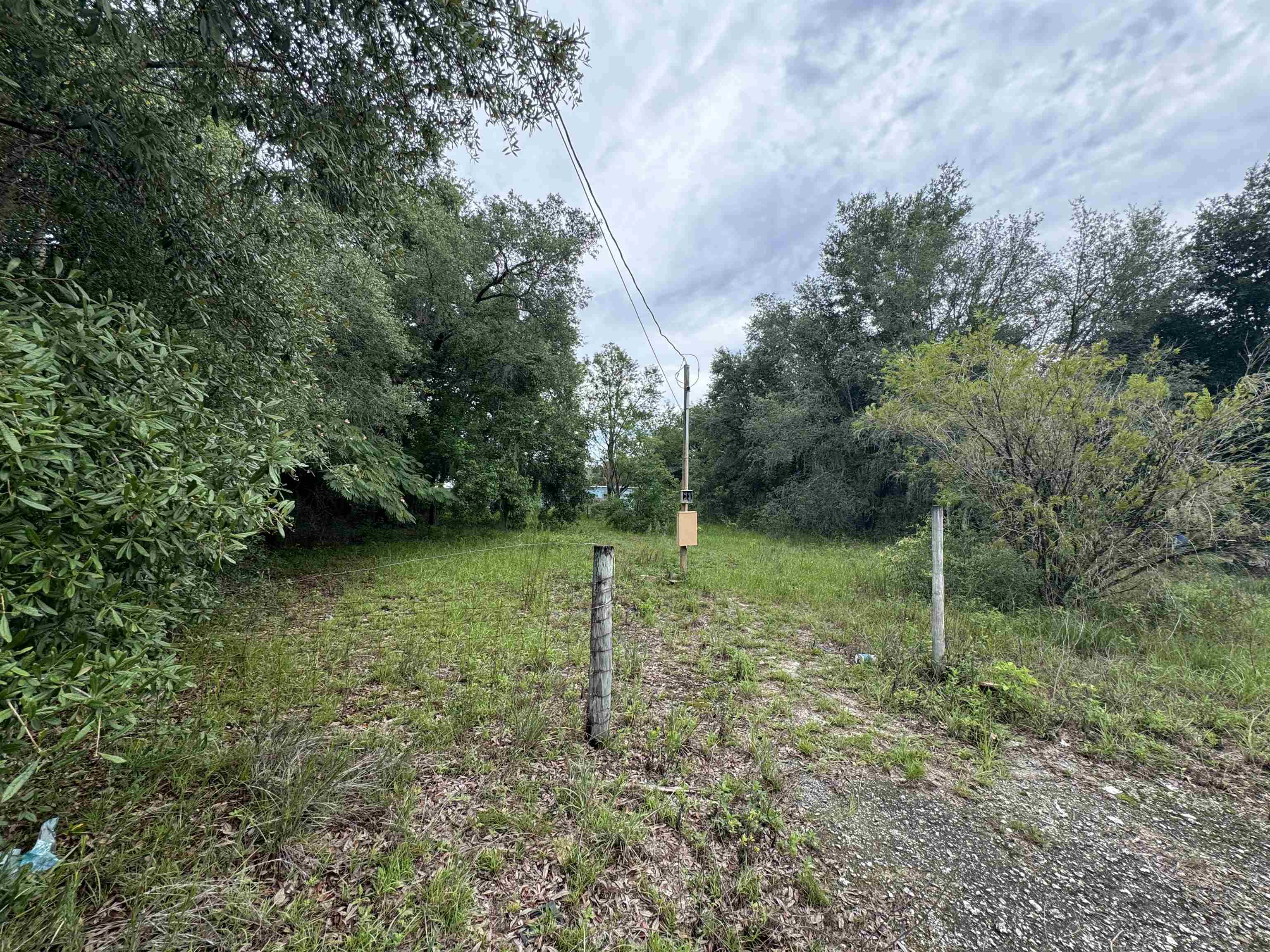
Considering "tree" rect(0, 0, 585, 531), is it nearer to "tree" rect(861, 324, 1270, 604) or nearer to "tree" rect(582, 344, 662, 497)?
"tree" rect(861, 324, 1270, 604)

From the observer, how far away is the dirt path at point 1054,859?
4.83 ft

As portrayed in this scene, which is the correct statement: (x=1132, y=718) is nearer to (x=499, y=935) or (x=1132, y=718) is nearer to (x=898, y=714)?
(x=898, y=714)

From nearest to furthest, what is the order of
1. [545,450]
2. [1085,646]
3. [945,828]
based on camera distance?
[945,828], [1085,646], [545,450]

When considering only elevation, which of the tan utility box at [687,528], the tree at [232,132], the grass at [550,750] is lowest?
the grass at [550,750]

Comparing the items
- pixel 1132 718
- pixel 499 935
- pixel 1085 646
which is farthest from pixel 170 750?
pixel 1085 646

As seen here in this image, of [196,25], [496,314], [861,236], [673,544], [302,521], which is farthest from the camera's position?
[861,236]

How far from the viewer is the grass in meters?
1.41

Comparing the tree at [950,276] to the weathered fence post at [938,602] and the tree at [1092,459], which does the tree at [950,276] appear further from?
the weathered fence post at [938,602]

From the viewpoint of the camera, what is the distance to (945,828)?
1.92 meters

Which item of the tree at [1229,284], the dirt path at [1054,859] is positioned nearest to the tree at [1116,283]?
the tree at [1229,284]

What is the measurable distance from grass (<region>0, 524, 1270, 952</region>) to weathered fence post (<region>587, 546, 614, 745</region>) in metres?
0.13

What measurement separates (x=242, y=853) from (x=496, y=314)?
908 cm

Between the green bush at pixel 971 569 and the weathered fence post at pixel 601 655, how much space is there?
14.5 feet

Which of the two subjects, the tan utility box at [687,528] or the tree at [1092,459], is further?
the tan utility box at [687,528]
